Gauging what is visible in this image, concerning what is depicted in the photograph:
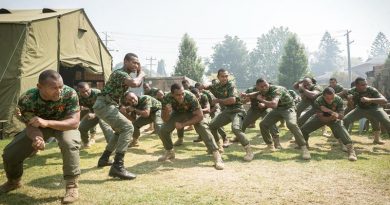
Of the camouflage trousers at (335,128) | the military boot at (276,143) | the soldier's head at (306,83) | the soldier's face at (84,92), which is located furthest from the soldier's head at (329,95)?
the soldier's face at (84,92)

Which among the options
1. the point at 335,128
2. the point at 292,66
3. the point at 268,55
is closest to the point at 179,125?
the point at 335,128

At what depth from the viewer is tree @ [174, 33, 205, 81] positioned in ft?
133

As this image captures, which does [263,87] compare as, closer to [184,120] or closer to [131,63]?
[184,120]

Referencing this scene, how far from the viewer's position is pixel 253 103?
25.8 feet

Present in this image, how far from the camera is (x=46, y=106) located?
3.74m

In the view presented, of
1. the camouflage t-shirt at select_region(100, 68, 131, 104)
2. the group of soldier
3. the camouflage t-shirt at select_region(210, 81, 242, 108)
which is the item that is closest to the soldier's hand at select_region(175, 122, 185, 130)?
the group of soldier

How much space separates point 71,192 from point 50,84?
1.38 m

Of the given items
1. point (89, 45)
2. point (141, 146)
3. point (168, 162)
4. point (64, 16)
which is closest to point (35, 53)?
point (64, 16)

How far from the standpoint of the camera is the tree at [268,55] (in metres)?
69.6

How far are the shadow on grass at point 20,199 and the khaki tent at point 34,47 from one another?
6427 millimetres

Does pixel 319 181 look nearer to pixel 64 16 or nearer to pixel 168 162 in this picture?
pixel 168 162

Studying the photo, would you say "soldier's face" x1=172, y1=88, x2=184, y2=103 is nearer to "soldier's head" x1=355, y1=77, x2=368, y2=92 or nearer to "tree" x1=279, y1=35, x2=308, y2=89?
"soldier's head" x1=355, y1=77, x2=368, y2=92

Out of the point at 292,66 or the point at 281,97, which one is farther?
the point at 292,66

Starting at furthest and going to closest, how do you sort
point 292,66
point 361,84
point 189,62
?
1. point 189,62
2. point 292,66
3. point 361,84
